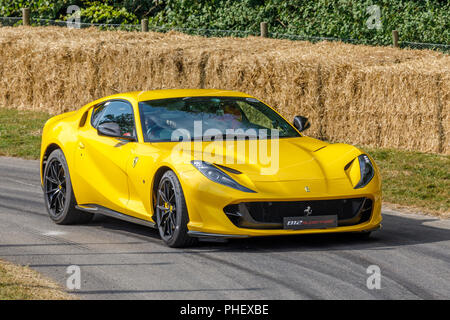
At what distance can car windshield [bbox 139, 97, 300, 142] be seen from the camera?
9.62m

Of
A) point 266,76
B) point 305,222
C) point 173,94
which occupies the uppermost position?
point 173,94

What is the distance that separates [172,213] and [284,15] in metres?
19.9

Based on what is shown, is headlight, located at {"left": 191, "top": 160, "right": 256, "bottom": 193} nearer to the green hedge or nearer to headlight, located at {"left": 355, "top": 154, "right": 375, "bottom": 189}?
headlight, located at {"left": 355, "top": 154, "right": 375, "bottom": 189}

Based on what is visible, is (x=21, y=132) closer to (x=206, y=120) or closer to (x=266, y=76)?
(x=266, y=76)

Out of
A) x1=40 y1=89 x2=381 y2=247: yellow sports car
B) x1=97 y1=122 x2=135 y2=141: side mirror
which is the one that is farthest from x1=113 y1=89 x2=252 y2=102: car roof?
x1=97 y1=122 x2=135 y2=141: side mirror

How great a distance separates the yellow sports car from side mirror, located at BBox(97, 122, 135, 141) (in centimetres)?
1

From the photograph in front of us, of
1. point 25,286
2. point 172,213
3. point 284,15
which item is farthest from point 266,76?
point 25,286

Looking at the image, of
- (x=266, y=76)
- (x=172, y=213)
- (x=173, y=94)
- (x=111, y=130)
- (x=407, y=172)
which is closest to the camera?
(x=172, y=213)

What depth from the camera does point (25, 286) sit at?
7.46 meters

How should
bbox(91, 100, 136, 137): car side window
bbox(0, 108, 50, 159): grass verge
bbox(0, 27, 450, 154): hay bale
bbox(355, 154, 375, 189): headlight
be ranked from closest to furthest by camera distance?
bbox(355, 154, 375, 189): headlight
bbox(91, 100, 136, 137): car side window
bbox(0, 27, 450, 154): hay bale
bbox(0, 108, 50, 159): grass verge

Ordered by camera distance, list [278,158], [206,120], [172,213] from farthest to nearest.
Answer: [206,120], [278,158], [172,213]
